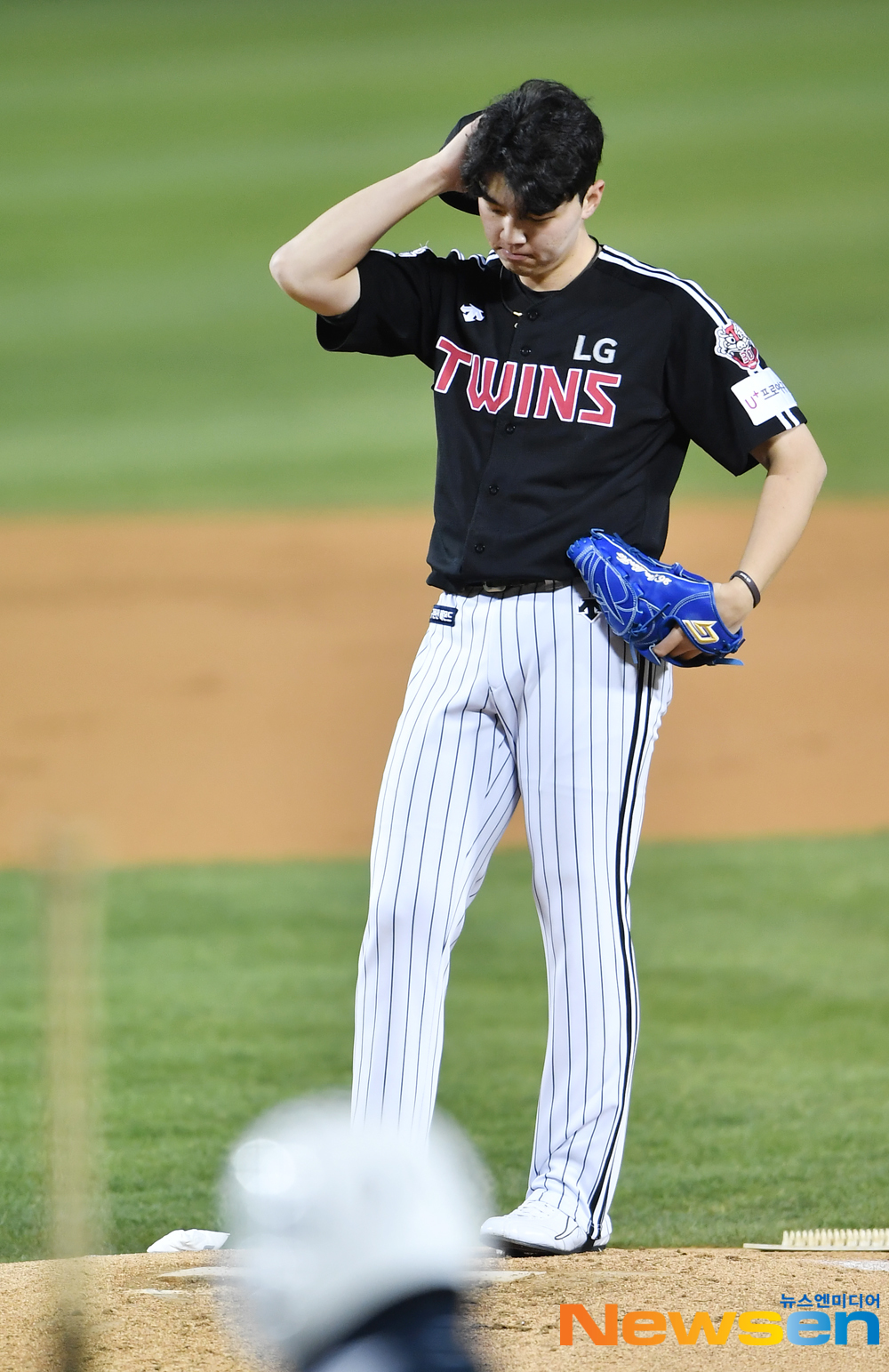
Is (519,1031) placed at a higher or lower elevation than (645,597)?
lower

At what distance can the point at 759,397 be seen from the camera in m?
2.57

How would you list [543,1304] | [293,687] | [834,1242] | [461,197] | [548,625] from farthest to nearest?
[293,687] → [834,1242] → [461,197] → [548,625] → [543,1304]

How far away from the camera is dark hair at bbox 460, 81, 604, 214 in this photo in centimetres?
234

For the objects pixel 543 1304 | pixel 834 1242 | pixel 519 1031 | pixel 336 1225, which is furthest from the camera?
pixel 519 1031

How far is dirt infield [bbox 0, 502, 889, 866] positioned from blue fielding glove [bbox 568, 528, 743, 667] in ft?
13.0

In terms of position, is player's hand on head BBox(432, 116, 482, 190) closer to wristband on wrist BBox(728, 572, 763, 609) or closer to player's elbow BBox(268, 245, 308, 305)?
player's elbow BBox(268, 245, 308, 305)

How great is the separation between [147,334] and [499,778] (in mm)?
12580

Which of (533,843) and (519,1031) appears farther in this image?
(519,1031)

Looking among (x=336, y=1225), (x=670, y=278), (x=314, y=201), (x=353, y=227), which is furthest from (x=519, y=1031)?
(x=314, y=201)

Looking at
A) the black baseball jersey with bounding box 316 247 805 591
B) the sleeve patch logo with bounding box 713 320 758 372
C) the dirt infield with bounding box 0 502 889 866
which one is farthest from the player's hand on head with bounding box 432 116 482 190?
the dirt infield with bounding box 0 502 889 866

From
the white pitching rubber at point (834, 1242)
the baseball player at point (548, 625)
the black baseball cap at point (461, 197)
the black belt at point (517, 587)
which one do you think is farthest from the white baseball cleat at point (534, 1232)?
the black baseball cap at point (461, 197)

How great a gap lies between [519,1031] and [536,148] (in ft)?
9.57

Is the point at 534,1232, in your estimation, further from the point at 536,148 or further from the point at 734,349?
the point at 536,148

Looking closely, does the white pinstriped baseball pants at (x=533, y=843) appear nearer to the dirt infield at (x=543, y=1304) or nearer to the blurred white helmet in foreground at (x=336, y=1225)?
the dirt infield at (x=543, y=1304)
